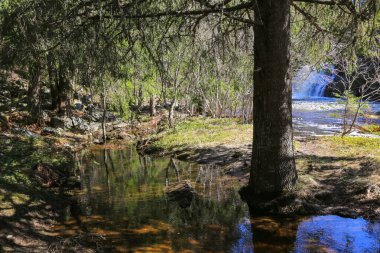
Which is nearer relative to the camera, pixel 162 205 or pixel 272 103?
pixel 272 103

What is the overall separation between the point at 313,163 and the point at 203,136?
6693 mm

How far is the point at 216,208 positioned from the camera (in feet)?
25.9

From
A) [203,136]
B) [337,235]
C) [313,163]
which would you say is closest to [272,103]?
[337,235]

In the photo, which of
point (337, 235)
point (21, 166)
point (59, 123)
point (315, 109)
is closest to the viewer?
point (337, 235)

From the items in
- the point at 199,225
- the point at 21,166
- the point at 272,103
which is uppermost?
the point at 272,103

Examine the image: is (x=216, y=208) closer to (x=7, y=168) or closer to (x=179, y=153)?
(x=7, y=168)

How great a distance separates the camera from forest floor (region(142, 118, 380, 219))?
7.36 m

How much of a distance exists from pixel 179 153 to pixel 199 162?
186cm

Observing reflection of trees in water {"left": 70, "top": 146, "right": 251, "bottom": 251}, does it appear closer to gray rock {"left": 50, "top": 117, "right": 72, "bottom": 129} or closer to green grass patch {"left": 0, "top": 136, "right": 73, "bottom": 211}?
green grass patch {"left": 0, "top": 136, "right": 73, "bottom": 211}

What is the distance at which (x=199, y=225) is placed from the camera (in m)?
6.95

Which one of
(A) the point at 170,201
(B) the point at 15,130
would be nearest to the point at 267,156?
(A) the point at 170,201

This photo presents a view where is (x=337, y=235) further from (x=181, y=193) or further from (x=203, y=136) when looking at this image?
(x=203, y=136)

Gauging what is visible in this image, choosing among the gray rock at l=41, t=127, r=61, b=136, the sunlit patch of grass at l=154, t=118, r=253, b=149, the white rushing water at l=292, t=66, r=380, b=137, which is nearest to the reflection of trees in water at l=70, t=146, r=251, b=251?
the sunlit patch of grass at l=154, t=118, r=253, b=149

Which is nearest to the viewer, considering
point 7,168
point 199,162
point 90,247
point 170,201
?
point 90,247
